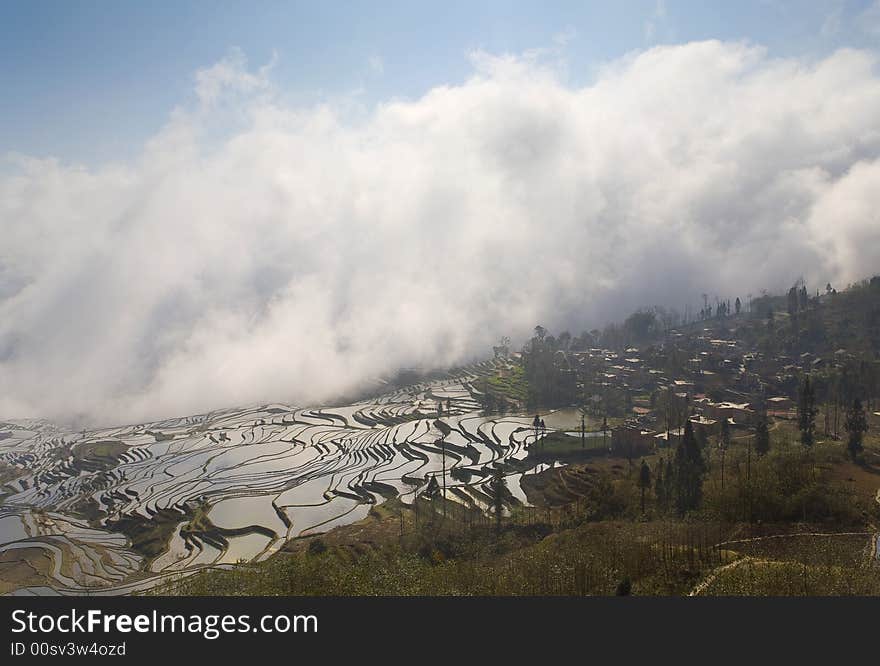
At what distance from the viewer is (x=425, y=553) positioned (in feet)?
80.6

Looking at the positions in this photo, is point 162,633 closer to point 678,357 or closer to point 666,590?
point 666,590

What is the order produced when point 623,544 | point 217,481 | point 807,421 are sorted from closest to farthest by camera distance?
point 623,544 → point 807,421 → point 217,481

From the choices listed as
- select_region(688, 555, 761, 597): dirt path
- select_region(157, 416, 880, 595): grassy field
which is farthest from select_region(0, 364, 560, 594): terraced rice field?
select_region(688, 555, 761, 597): dirt path

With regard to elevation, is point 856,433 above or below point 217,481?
above

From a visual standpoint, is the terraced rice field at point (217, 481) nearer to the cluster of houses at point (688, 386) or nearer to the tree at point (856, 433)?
the cluster of houses at point (688, 386)

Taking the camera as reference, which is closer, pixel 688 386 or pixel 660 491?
pixel 660 491

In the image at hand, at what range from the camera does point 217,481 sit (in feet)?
137

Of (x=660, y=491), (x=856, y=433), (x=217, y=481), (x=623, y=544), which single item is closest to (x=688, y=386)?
(x=856, y=433)

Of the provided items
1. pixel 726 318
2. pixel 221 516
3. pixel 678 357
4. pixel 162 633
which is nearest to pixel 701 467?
pixel 162 633

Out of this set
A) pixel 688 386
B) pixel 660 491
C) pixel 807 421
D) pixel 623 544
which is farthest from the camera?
pixel 688 386

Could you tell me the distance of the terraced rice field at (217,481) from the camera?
30.6 metres

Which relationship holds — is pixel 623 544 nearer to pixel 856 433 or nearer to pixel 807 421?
pixel 856 433

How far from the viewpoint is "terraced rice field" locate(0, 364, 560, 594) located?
101 ft

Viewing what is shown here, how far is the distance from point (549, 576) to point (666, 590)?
12.4ft
